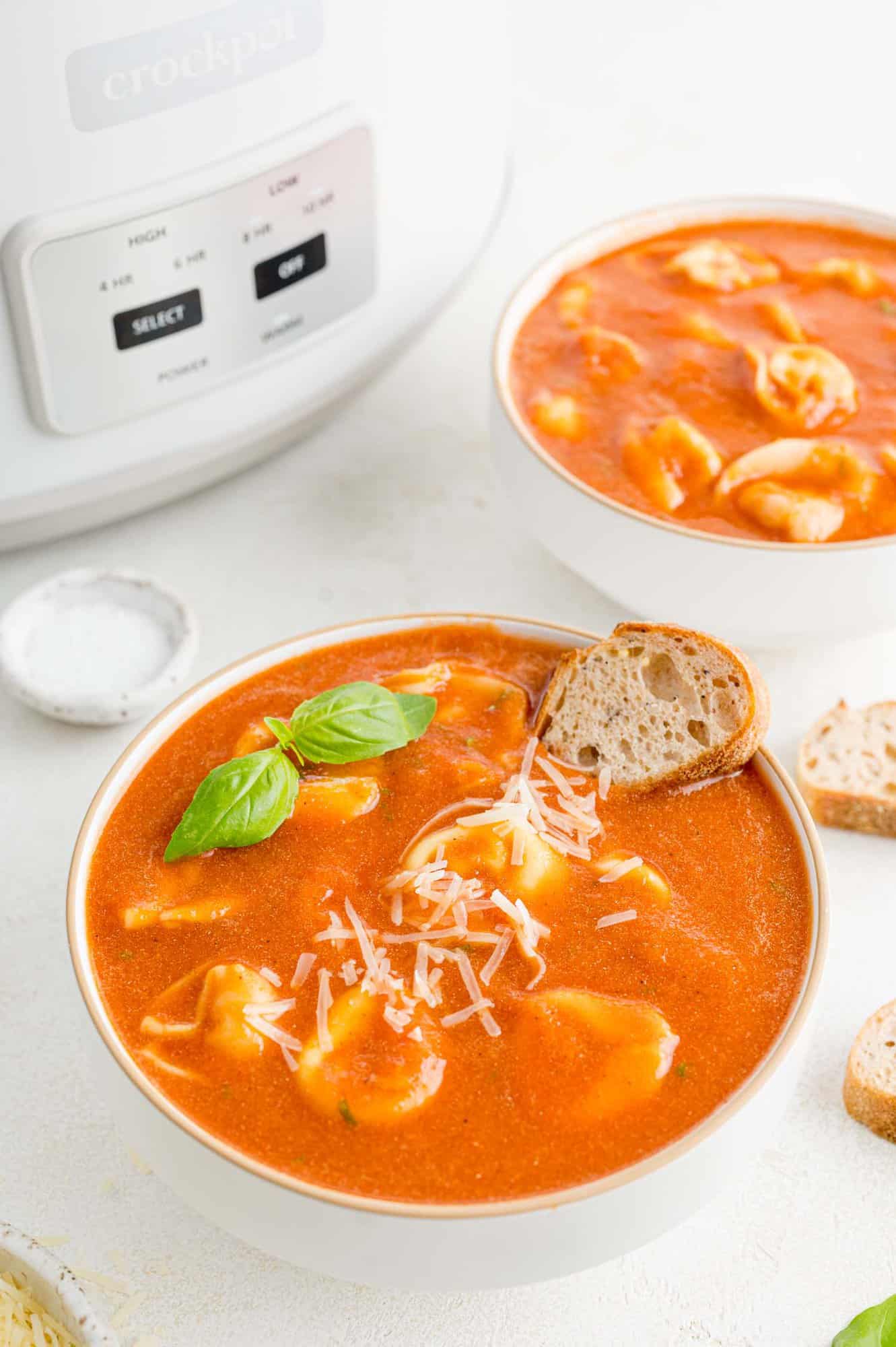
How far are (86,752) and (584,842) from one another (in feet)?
2.17

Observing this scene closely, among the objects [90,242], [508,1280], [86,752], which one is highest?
[90,242]

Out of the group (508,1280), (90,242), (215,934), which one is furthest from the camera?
(90,242)

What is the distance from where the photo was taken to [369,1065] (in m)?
1.15

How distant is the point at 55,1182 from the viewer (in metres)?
1.35

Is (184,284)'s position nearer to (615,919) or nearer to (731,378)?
(731,378)

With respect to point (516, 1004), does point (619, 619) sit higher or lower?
lower

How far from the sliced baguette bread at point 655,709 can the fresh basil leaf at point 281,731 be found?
231mm

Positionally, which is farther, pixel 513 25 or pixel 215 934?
pixel 513 25

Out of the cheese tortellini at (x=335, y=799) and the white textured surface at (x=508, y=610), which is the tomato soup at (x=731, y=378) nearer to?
the white textured surface at (x=508, y=610)

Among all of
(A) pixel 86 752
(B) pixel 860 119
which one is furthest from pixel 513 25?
(A) pixel 86 752

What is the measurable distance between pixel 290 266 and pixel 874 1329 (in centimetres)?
121

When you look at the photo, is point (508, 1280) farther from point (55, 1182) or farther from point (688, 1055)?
point (55, 1182)

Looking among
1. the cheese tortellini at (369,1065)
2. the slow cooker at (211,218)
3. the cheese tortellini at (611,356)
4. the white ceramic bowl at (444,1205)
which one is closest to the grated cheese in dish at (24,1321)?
the white ceramic bowl at (444,1205)

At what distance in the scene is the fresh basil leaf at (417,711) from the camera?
1392 mm
